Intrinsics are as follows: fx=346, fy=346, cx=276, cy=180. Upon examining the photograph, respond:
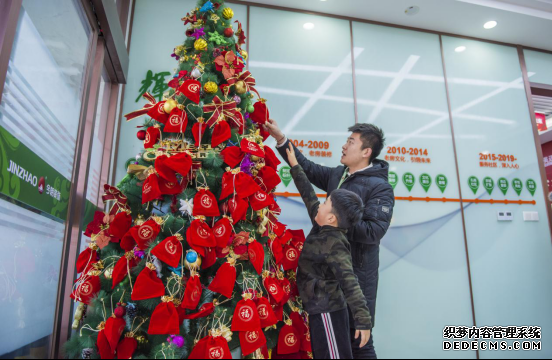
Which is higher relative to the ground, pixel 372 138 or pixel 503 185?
pixel 503 185

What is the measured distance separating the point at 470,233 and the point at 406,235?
0.69 m

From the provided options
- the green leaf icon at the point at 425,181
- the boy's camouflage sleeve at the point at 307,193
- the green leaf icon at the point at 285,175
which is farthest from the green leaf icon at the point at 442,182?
the boy's camouflage sleeve at the point at 307,193

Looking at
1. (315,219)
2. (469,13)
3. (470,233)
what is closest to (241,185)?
(315,219)

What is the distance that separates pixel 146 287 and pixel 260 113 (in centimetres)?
101

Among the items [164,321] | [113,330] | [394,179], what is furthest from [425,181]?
[113,330]

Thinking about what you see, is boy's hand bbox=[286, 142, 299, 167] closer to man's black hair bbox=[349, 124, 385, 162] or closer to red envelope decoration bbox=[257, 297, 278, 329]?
man's black hair bbox=[349, 124, 385, 162]

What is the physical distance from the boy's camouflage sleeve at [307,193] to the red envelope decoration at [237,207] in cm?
38

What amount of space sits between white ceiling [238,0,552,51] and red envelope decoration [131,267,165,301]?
9.68ft

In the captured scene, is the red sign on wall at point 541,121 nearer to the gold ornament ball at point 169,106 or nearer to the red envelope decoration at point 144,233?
the gold ornament ball at point 169,106

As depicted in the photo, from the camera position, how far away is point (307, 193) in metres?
1.69

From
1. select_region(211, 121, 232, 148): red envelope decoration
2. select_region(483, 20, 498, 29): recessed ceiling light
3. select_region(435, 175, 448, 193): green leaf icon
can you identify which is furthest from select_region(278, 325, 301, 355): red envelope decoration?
select_region(483, 20, 498, 29): recessed ceiling light

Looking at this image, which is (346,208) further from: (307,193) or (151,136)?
(151,136)

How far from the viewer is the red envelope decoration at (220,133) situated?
1483 millimetres

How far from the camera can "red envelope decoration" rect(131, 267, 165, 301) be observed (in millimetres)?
1231
